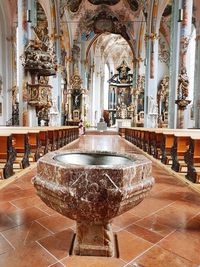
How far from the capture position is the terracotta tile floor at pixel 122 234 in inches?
69.4

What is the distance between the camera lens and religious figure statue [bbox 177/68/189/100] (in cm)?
922

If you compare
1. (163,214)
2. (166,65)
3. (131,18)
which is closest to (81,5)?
(131,18)

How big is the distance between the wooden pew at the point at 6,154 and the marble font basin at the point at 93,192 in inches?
103

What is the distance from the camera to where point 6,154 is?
4301 millimetres

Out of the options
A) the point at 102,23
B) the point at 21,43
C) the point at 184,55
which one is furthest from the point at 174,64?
the point at 102,23

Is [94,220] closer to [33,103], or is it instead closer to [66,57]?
[33,103]

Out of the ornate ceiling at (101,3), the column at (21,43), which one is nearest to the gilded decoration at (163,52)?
the ornate ceiling at (101,3)

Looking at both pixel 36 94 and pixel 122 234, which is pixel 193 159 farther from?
pixel 36 94

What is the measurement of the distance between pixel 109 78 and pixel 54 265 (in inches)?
1331

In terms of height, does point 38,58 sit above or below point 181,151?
above

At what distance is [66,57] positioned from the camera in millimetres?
21234

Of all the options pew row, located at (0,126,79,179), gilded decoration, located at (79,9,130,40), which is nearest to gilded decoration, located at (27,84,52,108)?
pew row, located at (0,126,79,179)

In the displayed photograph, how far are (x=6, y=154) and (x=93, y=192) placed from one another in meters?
3.28

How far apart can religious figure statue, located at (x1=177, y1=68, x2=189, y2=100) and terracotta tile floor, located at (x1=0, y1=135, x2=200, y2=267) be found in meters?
6.67
